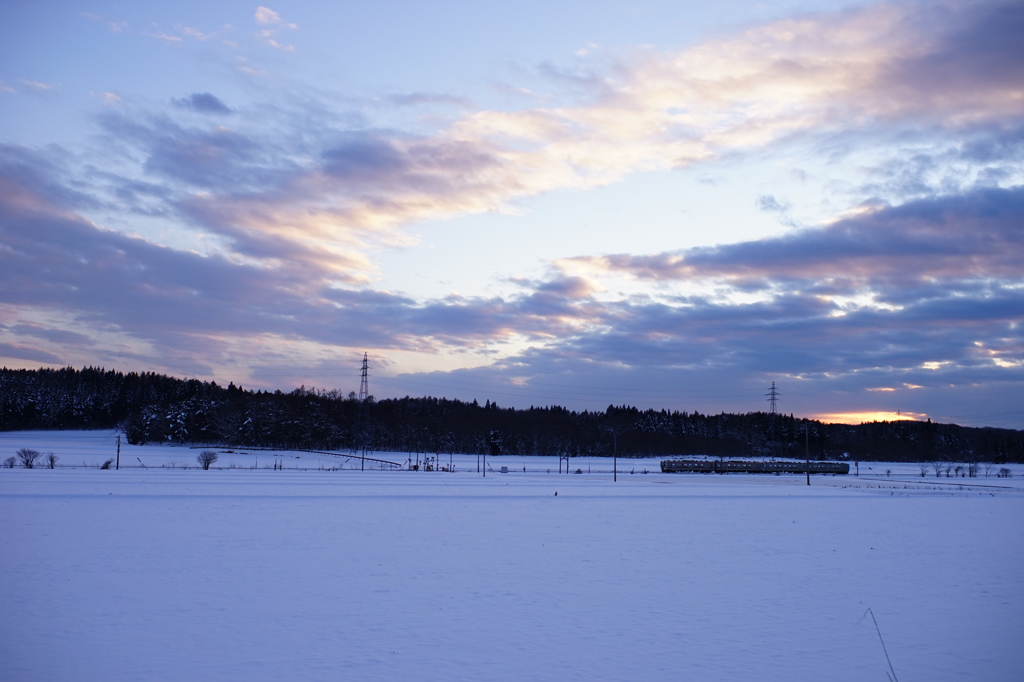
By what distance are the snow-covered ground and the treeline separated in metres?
109

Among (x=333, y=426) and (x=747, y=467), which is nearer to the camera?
(x=747, y=467)

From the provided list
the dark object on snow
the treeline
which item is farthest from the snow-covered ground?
the treeline

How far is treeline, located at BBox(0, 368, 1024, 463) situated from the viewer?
13550 centimetres

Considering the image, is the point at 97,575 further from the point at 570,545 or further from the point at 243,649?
the point at 570,545

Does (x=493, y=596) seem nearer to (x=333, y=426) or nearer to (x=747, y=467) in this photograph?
(x=747, y=467)

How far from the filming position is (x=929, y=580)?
57.8 ft

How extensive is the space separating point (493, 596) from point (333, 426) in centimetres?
13090

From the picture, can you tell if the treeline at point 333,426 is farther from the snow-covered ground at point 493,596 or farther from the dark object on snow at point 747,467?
the snow-covered ground at point 493,596

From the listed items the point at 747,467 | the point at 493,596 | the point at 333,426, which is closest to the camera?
the point at 493,596

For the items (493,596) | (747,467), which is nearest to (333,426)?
(747,467)

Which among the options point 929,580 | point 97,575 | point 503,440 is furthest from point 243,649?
point 503,440

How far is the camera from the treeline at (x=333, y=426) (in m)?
136

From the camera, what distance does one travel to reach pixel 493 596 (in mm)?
15039

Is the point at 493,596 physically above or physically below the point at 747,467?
below
